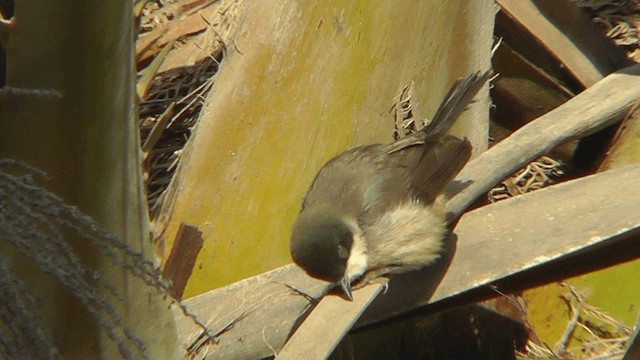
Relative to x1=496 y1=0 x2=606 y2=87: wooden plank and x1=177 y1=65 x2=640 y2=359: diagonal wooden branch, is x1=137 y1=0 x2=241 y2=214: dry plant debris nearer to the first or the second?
x1=177 y1=65 x2=640 y2=359: diagonal wooden branch

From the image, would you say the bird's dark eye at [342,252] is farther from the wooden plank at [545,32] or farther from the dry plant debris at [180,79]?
the wooden plank at [545,32]

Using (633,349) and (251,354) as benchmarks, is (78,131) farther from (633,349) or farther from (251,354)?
(633,349)

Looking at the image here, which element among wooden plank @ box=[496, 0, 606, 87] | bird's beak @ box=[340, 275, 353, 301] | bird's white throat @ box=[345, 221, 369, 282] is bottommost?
bird's white throat @ box=[345, 221, 369, 282]

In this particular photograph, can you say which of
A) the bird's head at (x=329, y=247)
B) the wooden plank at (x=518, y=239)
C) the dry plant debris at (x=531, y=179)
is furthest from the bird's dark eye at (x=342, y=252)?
Result: the dry plant debris at (x=531, y=179)

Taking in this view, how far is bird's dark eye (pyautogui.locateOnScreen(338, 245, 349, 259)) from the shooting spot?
388 cm

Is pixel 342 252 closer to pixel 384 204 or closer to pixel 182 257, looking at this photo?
pixel 384 204

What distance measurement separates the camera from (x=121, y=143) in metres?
2.58

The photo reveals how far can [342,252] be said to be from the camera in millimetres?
3916

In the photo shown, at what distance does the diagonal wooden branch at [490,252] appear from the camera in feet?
10.3

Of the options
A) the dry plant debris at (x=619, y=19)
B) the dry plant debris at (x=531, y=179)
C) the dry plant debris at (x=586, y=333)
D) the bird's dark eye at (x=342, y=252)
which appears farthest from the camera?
the dry plant debris at (x=619, y=19)

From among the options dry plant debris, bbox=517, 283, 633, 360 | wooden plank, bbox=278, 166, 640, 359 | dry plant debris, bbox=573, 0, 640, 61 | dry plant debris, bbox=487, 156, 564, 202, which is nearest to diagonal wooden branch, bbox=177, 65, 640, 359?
wooden plank, bbox=278, 166, 640, 359

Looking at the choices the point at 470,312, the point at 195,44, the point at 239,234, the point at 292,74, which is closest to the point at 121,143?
the point at 239,234

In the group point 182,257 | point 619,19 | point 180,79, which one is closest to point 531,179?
point 619,19

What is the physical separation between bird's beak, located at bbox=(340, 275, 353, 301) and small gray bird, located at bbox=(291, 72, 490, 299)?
39 mm
